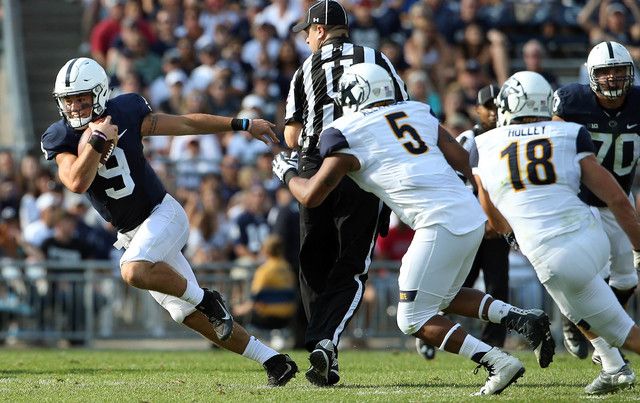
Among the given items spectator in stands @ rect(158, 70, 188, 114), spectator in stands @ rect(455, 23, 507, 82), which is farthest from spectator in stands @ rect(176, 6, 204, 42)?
spectator in stands @ rect(455, 23, 507, 82)

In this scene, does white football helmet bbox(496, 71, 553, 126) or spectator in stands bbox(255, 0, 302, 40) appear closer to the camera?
white football helmet bbox(496, 71, 553, 126)

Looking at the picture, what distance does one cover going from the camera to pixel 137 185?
27.1 feet

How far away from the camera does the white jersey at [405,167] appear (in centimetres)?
729

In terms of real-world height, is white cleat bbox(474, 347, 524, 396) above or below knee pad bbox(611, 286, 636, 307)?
above

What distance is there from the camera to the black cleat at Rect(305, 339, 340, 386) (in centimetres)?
780

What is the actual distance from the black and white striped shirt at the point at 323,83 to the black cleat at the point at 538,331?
1682 mm

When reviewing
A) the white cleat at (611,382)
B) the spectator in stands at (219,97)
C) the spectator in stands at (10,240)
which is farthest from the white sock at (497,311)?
the spectator in stands at (219,97)

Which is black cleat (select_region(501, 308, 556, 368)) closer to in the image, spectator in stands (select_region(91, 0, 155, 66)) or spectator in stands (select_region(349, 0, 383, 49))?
spectator in stands (select_region(349, 0, 383, 49))

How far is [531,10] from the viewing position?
61.7ft

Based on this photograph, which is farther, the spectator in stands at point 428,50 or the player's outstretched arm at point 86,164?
the spectator in stands at point 428,50

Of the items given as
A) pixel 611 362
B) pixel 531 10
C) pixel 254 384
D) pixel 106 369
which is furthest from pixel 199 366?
pixel 531 10

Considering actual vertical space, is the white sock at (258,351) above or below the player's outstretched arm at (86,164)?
below

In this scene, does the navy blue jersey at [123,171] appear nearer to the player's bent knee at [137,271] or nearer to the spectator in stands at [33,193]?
the player's bent knee at [137,271]

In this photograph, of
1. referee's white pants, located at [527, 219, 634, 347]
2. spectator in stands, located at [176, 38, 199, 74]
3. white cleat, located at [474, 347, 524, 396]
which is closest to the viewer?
referee's white pants, located at [527, 219, 634, 347]
